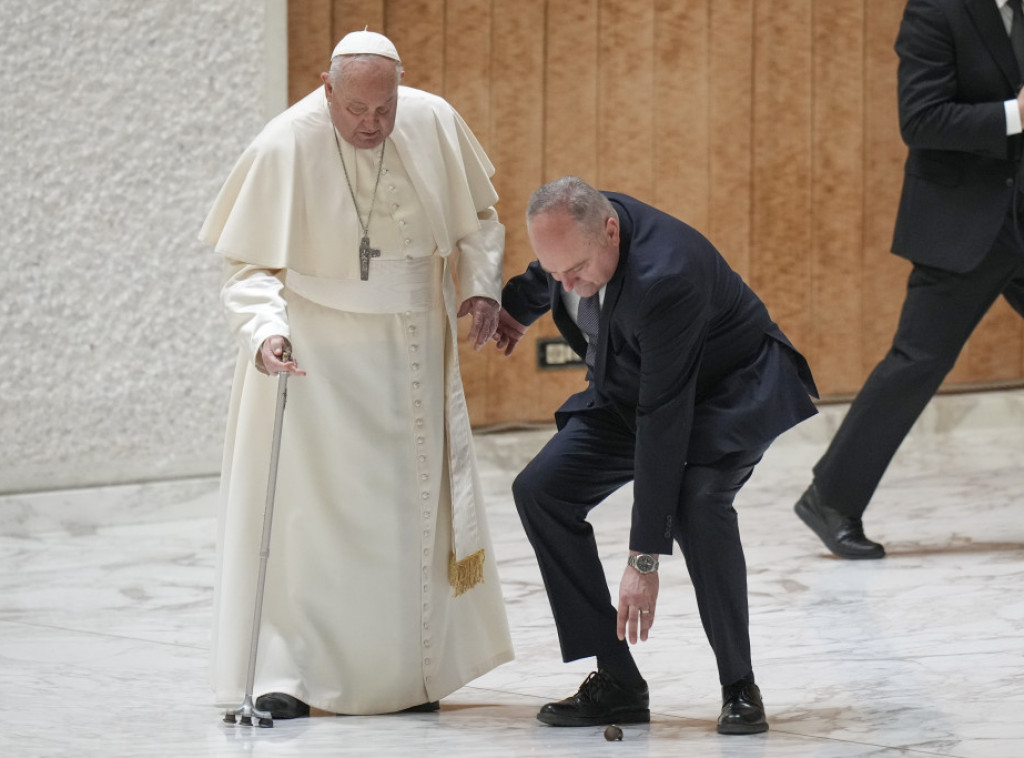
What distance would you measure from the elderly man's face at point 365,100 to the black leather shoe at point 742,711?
55.6 inches

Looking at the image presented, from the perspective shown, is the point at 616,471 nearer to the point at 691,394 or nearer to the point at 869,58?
the point at 691,394

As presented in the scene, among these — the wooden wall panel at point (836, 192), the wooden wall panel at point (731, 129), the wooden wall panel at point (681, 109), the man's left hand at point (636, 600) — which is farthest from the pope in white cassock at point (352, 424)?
the wooden wall panel at point (836, 192)

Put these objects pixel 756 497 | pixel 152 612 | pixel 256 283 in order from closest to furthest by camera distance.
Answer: pixel 256 283 < pixel 152 612 < pixel 756 497

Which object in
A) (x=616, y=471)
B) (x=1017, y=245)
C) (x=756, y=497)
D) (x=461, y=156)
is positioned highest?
(x=461, y=156)

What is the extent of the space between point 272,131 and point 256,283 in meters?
0.37

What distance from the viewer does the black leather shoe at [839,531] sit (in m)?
5.37

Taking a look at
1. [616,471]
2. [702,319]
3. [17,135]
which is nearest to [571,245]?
[702,319]

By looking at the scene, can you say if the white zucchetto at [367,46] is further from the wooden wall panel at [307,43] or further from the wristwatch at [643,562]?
the wooden wall panel at [307,43]

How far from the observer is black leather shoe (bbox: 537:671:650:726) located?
12.3 ft

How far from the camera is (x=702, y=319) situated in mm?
3510

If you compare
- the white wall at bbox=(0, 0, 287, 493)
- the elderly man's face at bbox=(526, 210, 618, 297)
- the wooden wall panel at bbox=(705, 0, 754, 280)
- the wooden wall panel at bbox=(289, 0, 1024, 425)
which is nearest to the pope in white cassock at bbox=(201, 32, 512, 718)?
the elderly man's face at bbox=(526, 210, 618, 297)

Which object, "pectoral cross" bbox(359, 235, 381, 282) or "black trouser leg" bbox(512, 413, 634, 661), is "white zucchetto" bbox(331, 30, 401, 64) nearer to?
"pectoral cross" bbox(359, 235, 381, 282)

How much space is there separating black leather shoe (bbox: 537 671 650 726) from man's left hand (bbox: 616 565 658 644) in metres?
0.29

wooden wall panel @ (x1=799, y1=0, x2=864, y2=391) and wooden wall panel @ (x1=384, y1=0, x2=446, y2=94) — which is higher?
wooden wall panel @ (x1=384, y1=0, x2=446, y2=94)
